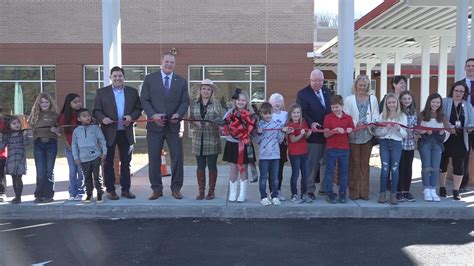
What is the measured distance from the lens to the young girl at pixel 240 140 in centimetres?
707

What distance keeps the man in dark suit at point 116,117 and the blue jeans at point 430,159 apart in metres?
4.35

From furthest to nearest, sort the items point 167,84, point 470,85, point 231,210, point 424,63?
1. point 424,63
2. point 470,85
3. point 167,84
4. point 231,210

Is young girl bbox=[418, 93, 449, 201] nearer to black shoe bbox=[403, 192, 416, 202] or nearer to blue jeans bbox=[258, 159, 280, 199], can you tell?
black shoe bbox=[403, 192, 416, 202]

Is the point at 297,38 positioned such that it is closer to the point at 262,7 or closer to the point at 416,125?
the point at 262,7

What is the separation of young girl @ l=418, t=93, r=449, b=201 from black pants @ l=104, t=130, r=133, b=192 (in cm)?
442

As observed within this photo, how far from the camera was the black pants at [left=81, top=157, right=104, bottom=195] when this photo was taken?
7117mm

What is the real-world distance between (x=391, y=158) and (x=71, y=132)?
4725 millimetres

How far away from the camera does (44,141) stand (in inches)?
288

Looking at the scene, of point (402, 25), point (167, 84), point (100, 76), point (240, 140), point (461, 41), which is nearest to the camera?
point (240, 140)

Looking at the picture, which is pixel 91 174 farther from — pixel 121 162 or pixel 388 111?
pixel 388 111

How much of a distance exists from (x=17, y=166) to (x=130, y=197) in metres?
1.69

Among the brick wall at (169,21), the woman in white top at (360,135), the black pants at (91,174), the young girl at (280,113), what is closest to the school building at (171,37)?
the brick wall at (169,21)

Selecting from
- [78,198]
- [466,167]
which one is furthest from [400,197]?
[78,198]

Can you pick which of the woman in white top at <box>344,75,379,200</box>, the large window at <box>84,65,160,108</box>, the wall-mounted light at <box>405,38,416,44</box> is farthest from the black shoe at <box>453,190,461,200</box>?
the large window at <box>84,65,160,108</box>
